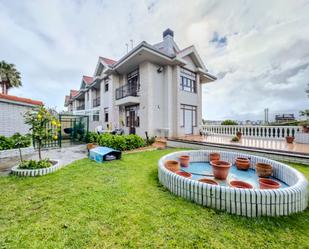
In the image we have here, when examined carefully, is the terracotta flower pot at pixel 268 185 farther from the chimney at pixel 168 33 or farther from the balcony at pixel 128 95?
the chimney at pixel 168 33

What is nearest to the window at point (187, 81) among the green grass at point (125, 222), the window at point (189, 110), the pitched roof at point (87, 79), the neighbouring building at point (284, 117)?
the window at point (189, 110)

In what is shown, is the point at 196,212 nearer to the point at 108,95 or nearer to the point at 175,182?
the point at 175,182

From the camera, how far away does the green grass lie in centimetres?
229

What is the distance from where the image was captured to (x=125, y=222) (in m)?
2.76

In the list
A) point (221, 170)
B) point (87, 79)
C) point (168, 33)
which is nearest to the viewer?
point (221, 170)

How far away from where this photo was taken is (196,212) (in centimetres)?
305

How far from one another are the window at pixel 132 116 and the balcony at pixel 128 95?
861 mm

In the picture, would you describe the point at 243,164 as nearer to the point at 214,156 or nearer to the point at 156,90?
the point at 214,156

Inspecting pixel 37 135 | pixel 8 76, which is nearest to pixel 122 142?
pixel 37 135

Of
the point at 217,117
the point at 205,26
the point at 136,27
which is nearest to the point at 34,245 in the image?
the point at 205,26

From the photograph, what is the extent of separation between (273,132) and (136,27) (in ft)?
47.5

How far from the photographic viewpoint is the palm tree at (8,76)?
23433 millimetres

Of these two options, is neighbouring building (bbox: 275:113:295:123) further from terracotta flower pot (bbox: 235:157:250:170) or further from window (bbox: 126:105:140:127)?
terracotta flower pot (bbox: 235:157:250:170)

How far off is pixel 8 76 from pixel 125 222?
32.3m
